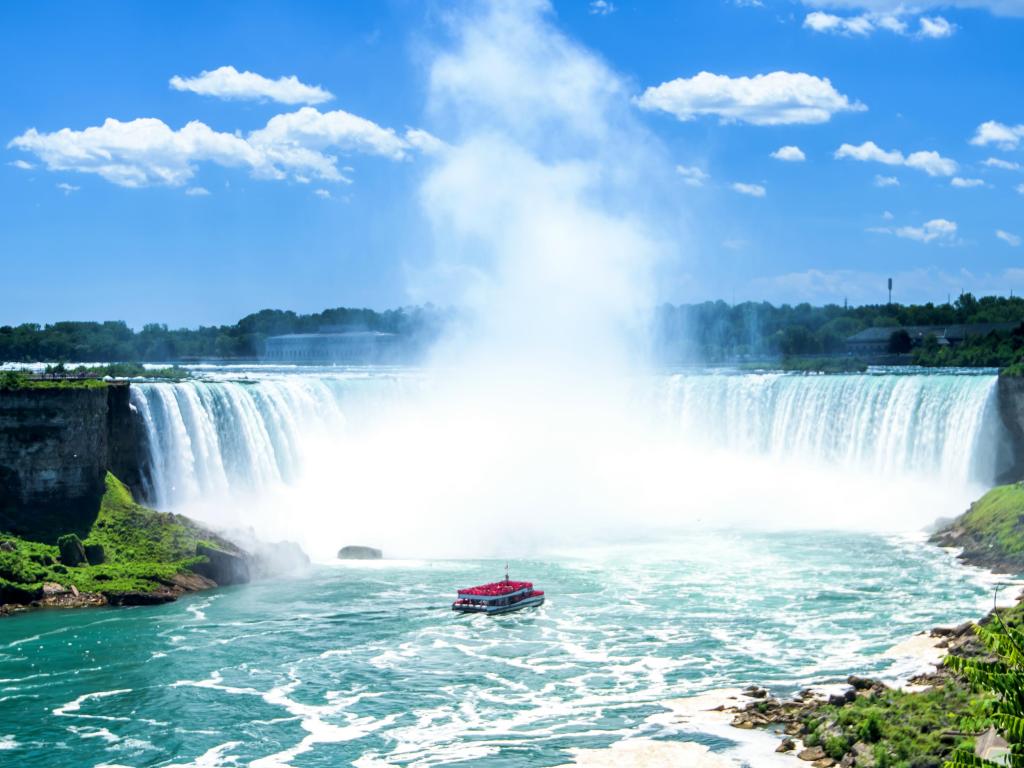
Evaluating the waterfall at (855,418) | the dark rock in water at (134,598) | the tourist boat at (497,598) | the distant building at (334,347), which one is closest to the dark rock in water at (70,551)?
the dark rock in water at (134,598)

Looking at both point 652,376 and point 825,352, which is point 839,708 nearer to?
point 652,376

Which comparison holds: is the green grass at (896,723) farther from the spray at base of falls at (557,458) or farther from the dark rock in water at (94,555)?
the dark rock in water at (94,555)

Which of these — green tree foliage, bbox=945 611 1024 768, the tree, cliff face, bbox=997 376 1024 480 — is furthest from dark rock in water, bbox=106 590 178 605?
the tree

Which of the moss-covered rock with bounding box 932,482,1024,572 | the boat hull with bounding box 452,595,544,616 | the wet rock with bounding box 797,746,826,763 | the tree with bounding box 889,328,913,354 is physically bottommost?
the wet rock with bounding box 797,746,826,763

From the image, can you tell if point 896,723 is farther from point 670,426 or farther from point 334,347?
point 334,347

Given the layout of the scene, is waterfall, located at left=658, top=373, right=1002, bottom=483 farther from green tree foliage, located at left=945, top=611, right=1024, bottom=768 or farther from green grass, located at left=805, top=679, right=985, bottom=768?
green tree foliage, located at left=945, top=611, right=1024, bottom=768

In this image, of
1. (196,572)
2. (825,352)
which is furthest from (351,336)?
(196,572)
